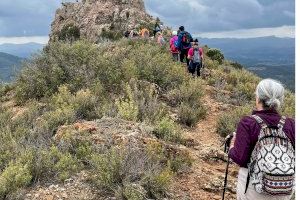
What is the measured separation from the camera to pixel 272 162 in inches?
172

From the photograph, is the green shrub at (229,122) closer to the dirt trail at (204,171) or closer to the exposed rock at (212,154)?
the dirt trail at (204,171)

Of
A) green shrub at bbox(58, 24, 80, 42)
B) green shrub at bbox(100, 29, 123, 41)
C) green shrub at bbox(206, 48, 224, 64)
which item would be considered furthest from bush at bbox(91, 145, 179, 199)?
green shrub at bbox(58, 24, 80, 42)

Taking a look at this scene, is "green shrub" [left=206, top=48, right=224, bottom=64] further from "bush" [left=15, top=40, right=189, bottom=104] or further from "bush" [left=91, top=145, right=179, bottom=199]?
"bush" [left=91, top=145, right=179, bottom=199]

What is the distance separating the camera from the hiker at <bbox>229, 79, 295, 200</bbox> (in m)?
4.38

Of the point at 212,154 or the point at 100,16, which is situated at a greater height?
the point at 100,16

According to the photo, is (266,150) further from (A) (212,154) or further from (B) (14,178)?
(A) (212,154)

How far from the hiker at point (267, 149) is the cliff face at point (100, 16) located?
1357 inches

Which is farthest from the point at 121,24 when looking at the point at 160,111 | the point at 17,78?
the point at 160,111

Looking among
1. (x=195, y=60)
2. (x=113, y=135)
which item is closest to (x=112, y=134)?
(x=113, y=135)

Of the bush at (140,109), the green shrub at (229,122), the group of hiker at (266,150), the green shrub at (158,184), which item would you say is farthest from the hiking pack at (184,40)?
the group of hiker at (266,150)

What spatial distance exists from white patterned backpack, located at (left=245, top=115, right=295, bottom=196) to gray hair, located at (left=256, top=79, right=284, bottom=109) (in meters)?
0.19

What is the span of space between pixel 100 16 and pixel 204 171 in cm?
3679

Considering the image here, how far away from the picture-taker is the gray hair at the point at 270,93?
450 centimetres

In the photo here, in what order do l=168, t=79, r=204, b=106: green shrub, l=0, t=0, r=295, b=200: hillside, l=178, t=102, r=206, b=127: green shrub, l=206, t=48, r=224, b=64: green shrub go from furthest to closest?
l=206, t=48, r=224, b=64: green shrub
l=168, t=79, r=204, b=106: green shrub
l=178, t=102, r=206, b=127: green shrub
l=0, t=0, r=295, b=200: hillside
